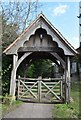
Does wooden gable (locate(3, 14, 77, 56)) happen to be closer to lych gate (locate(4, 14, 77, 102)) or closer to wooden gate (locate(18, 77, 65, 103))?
lych gate (locate(4, 14, 77, 102))

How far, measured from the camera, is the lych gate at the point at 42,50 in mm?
14547

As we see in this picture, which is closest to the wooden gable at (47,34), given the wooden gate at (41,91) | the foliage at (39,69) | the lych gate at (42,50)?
the lych gate at (42,50)

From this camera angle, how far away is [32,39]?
1530 cm

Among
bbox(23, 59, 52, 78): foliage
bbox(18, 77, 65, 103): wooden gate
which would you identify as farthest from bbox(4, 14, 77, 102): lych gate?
bbox(23, 59, 52, 78): foliage

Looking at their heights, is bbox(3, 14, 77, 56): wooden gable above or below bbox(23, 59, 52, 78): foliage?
above

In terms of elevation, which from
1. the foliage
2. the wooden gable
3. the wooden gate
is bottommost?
the wooden gate

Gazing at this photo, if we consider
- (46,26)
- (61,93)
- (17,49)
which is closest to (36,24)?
(46,26)

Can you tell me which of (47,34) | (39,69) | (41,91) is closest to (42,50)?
(47,34)

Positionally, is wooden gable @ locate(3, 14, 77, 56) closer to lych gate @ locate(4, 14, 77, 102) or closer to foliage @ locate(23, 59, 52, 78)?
lych gate @ locate(4, 14, 77, 102)

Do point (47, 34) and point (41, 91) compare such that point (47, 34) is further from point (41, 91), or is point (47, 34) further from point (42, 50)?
point (41, 91)

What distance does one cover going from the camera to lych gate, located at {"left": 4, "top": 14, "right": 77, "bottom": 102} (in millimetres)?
14547

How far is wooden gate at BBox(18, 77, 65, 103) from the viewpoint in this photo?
14.5 meters

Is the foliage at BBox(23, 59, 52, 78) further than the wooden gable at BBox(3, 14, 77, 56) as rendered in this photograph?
Yes

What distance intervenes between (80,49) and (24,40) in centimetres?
3247
